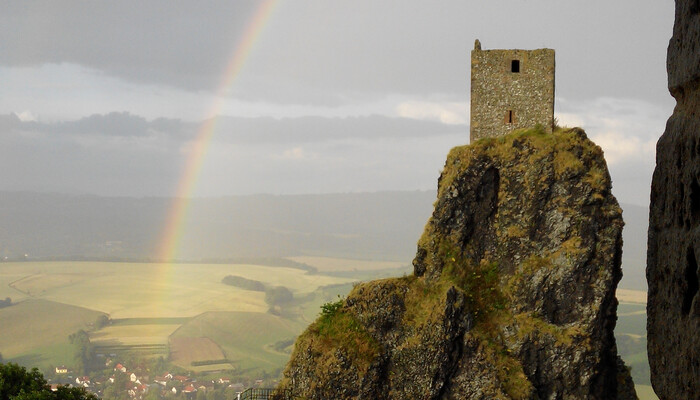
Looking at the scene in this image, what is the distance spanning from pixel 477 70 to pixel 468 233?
29.0 ft

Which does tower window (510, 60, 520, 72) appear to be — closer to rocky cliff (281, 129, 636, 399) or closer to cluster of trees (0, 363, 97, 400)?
rocky cliff (281, 129, 636, 399)

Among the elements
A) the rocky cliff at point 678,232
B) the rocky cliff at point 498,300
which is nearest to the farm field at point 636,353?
the rocky cliff at point 498,300

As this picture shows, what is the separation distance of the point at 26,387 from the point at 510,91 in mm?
27286

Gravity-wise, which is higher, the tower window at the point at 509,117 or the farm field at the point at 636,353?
the tower window at the point at 509,117

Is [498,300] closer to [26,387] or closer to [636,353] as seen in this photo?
[26,387]

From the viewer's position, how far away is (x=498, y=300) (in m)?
43.8

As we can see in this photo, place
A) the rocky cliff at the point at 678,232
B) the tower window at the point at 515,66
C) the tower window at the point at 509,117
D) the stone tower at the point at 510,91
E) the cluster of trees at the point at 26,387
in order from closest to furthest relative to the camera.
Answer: the rocky cliff at the point at 678,232 → the cluster of trees at the point at 26,387 → the stone tower at the point at 510,91 → the tower window at the point at 509,117 → the tower window at the point at 515,66

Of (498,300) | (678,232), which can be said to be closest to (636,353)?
(498,300)

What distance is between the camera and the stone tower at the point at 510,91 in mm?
46438

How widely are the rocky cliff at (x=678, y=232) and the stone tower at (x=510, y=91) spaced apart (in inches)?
1637

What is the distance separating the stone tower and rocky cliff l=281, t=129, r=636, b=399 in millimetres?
1307

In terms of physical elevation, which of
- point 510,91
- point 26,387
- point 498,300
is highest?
point 510,91

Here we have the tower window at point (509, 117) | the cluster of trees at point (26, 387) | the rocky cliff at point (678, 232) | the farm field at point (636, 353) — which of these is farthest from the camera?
the farm field at point (636, 353)

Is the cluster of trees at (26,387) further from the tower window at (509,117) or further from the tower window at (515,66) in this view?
the tower window at (515,66)
